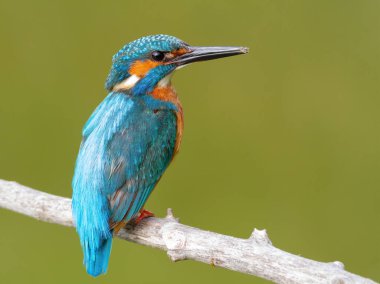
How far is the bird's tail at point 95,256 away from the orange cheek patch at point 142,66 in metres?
0.51

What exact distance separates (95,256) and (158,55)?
24.2 inches

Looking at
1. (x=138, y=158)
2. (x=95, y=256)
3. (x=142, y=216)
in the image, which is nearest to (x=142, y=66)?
(x=138, y=158)

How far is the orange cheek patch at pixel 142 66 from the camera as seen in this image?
2.09 metres

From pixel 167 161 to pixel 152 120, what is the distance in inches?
5.4

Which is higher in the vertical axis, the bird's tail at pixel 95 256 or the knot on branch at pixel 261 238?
the knot on branch at pixel 261 238

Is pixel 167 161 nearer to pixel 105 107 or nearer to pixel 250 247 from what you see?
pixel 105 107

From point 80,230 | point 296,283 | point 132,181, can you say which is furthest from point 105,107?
point 296,283

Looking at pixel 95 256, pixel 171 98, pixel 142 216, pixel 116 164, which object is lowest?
pixel 95 256

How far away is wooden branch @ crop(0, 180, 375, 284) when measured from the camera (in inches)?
64.5

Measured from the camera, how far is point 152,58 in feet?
6.84

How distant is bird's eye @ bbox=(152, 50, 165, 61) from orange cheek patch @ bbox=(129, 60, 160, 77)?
12mm

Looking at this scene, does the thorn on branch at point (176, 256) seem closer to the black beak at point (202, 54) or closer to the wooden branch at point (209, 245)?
the wooden branch at point (209, 245)

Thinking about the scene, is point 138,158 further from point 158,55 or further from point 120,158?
point 158,55

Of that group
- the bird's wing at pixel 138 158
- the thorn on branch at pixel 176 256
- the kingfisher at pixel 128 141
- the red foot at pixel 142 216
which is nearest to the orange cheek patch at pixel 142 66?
the kingfisher at pixel 128 141
